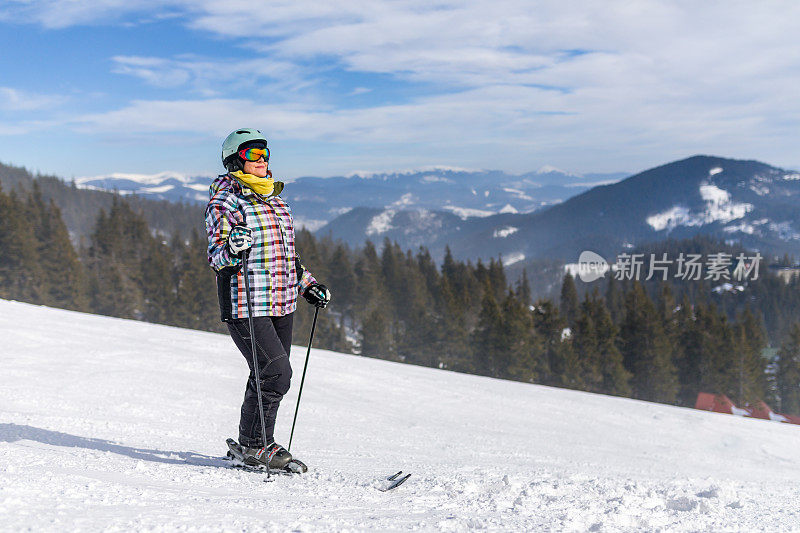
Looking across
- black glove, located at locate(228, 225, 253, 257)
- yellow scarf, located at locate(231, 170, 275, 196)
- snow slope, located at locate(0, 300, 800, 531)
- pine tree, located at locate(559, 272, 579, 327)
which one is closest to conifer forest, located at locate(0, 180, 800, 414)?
pine tree, located at locate(559, 272, 579, 327)

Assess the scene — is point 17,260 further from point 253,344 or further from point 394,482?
point 394,482

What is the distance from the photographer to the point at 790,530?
3062 millimetres

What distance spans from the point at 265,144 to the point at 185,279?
52.0 m

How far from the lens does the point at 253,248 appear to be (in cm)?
397

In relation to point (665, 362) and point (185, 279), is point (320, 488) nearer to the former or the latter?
point (665, 362)

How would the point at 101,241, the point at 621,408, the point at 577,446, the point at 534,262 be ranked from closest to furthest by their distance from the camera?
the point at 577,446, the point at 621,408, the point at 101,241, the point at 534,262

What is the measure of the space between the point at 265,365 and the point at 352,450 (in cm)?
200

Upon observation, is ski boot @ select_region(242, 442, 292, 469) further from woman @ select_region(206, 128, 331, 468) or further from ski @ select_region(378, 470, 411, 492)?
ski @ select_region(378, 470, 411, 492)

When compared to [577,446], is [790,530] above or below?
above

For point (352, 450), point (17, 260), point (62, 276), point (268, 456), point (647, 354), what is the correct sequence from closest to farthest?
point (268, 456)
point (352, 450)
point (647, 354)
point (17, 260)
point (62, 276)

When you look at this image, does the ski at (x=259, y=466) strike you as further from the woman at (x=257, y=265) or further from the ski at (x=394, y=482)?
the ski at (x=394, y=482)

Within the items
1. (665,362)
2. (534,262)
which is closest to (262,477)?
(665,362)

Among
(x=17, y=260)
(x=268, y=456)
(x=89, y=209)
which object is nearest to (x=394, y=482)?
(x=268, y=456)

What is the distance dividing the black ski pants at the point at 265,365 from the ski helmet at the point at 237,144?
107 centimetres
